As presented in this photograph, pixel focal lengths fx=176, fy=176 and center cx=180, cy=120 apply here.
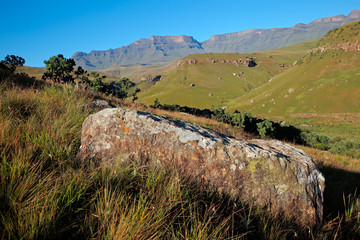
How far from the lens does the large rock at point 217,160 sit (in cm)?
274

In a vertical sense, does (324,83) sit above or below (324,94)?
above

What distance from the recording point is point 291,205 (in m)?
2.75

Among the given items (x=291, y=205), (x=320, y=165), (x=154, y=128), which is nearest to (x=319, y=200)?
(x=291, y=205)

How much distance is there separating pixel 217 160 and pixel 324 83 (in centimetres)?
10280

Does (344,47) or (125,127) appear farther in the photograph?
(344,47)

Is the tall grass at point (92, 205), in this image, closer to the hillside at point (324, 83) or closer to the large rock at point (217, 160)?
the large rock at point (217, 160)

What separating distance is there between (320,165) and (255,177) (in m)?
5.04

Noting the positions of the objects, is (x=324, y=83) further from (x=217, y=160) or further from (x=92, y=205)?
(x=92, y=205)

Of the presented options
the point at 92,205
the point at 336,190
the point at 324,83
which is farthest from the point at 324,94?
the point at 92,205

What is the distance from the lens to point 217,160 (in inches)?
113

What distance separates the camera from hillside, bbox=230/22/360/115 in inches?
2667

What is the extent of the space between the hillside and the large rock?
266 feet

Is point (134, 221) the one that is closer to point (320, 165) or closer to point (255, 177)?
point (255, 177)

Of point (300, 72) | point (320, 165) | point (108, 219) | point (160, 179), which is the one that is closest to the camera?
point (108, 219)
